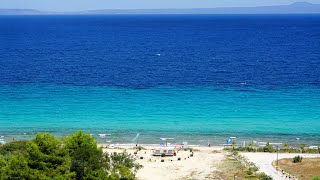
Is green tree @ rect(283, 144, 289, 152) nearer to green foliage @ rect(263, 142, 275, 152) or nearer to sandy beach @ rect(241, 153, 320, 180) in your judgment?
green foliage @ rect(263, 142, 275, 152)

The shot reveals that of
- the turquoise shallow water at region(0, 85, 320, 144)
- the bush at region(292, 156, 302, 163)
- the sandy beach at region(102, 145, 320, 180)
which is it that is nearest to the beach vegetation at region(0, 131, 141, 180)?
the sandy beach at region(102, 145, 320, 180)

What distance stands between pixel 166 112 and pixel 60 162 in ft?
112

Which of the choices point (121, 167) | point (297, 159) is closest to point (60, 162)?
point (121, 167)

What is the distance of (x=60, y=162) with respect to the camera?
33.1 meters

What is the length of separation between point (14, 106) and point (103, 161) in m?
35.7

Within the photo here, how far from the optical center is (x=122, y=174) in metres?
35.8

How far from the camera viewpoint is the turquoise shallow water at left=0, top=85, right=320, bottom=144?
2283 inches

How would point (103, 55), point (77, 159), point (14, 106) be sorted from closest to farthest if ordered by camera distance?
point (77, 159) → point (14, 106) → point (103, 55)

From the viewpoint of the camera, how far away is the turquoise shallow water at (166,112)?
58000 millimetres

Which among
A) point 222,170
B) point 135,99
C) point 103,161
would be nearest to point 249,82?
point 135,99

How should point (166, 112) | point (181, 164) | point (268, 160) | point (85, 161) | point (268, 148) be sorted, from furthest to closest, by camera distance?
point (166, 112), point (268, 148), point (268, 160), point (181, 164), point (85, 161)

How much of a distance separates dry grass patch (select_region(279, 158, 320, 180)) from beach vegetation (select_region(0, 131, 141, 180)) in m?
14.3

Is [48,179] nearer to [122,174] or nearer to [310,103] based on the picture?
[122,174]

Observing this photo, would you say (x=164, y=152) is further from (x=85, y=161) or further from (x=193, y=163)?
(x=85, y=161)
